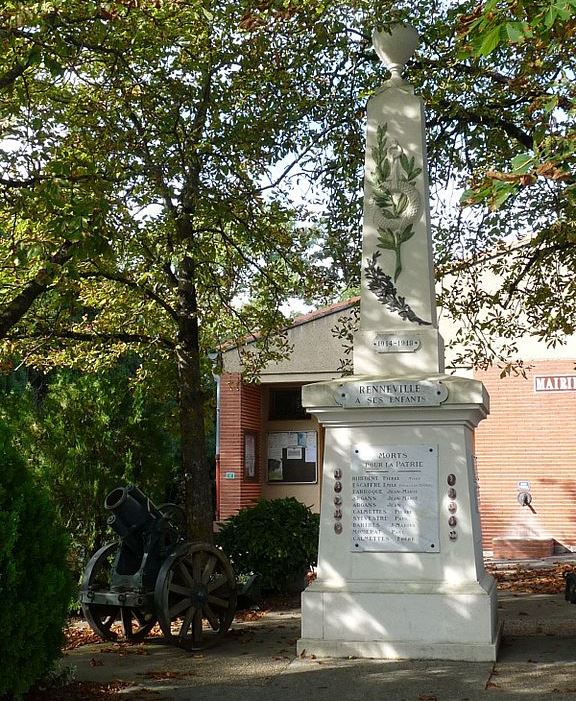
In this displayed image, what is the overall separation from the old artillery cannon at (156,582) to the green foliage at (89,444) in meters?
2.33

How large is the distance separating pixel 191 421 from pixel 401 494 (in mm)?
4163

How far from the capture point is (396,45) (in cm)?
951

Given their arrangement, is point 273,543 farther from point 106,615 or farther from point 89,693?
point 89,693

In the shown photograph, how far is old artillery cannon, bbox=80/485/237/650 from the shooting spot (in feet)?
28.0

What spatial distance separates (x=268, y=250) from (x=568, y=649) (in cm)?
713

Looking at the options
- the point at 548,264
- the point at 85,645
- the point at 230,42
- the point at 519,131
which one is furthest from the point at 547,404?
the point at 85,645

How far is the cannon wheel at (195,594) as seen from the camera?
27.6 feet

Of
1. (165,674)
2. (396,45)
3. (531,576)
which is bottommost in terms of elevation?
(165,674)

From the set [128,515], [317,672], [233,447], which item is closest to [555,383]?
[233,447]

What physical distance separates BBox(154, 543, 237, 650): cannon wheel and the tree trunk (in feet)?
7.96

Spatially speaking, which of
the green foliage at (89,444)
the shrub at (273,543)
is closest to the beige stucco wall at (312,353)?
the shrub at (273,543)

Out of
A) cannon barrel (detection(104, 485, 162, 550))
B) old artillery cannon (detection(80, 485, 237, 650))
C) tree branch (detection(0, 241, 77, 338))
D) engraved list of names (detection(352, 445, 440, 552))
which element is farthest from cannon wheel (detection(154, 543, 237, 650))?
tree branch (detection(0, 241, 77, 338))

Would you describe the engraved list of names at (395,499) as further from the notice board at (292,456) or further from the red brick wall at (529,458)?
the notice board at (292,456)

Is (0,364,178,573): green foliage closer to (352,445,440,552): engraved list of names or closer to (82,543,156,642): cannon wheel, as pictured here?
(82,543,156,642): cannon wheel
